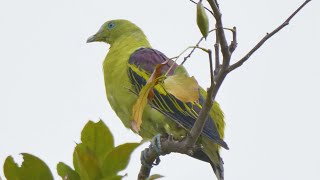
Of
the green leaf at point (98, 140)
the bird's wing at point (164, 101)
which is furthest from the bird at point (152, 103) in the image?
the green leaf at point (98, 140)

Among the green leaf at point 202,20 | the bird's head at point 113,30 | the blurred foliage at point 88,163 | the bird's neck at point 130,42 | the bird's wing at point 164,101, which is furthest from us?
the bird's head at point 113,30

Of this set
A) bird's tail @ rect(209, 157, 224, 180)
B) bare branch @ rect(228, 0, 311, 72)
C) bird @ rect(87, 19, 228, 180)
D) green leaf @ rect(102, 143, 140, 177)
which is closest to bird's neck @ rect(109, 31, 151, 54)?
bird @ rect(87, 19, 228, 180)

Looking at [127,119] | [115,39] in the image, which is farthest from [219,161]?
[115,39]

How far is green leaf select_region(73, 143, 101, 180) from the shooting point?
2.34m

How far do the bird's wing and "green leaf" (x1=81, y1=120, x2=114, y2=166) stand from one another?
2.40m

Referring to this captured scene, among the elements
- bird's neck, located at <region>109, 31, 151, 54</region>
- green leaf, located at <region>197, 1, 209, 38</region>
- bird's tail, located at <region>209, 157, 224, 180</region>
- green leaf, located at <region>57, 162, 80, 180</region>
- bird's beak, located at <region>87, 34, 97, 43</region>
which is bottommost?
bird's tail, located at <region>209, 157, 224, 180</region>

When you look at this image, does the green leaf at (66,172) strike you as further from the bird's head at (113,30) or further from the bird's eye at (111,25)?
the bird's eye at (111,25)

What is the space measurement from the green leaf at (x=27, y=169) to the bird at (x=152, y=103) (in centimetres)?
259

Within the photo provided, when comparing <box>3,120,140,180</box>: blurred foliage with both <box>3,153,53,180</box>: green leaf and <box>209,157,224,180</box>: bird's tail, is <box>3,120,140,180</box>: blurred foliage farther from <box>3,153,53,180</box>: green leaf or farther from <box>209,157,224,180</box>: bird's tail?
<box>209,157,224,180</box>: bird's tail

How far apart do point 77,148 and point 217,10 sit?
74 cm

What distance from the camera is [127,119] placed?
5.68 meters

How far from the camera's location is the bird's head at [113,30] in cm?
690

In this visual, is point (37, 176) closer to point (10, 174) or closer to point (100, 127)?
point (10, 174)

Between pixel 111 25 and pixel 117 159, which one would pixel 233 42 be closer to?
pixel 117 159
